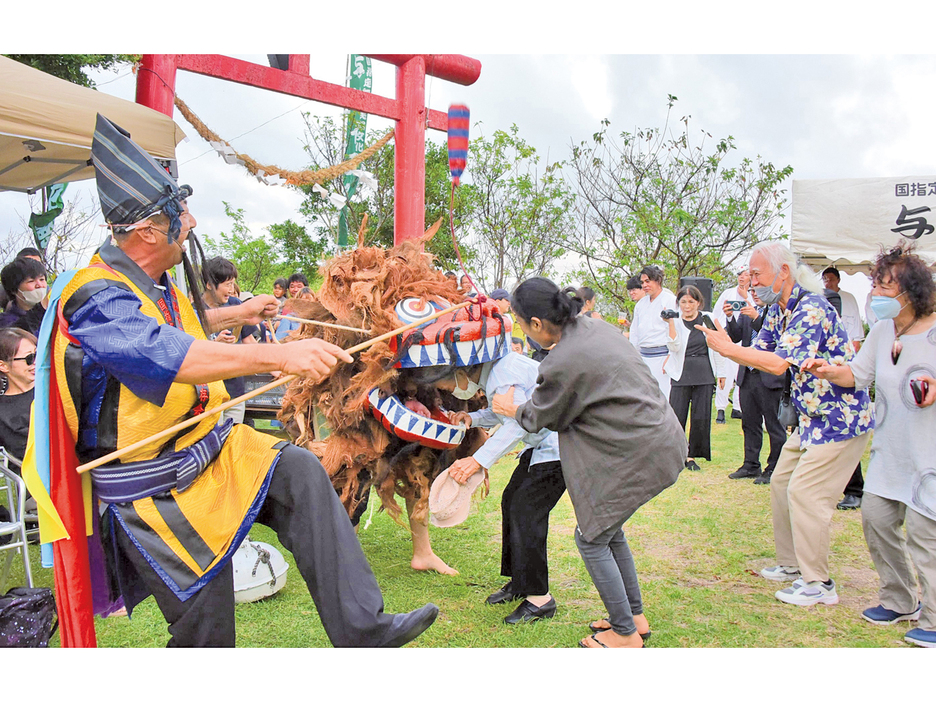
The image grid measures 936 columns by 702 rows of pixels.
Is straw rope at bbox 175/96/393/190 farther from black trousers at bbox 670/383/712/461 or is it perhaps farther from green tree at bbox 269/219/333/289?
green tree at bbox 269/219/333/289

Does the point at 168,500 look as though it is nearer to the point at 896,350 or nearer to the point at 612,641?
the point at 612,641

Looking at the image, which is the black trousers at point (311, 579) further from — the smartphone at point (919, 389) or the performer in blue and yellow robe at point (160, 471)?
the smartphone at point (919, 389)

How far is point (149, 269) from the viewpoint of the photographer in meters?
2.05

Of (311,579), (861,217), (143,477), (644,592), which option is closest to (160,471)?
(143,477)

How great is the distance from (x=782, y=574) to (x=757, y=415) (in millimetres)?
2645

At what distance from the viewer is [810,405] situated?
128 inches

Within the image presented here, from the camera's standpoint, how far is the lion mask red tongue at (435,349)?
3.06 meters

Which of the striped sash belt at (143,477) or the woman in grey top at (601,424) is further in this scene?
the woman in grey top at (601,424)

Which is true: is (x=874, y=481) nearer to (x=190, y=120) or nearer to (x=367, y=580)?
(x=367, y=580)

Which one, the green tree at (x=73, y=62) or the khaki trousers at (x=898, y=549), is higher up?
the green tree at (x=73, y=62)

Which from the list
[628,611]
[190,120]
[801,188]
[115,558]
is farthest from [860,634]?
[190,120]

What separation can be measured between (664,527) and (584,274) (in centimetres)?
954

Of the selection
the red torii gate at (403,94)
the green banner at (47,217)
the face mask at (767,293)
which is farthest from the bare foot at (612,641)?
the green banner at (47,217)

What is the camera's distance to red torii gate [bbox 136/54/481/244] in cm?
692
